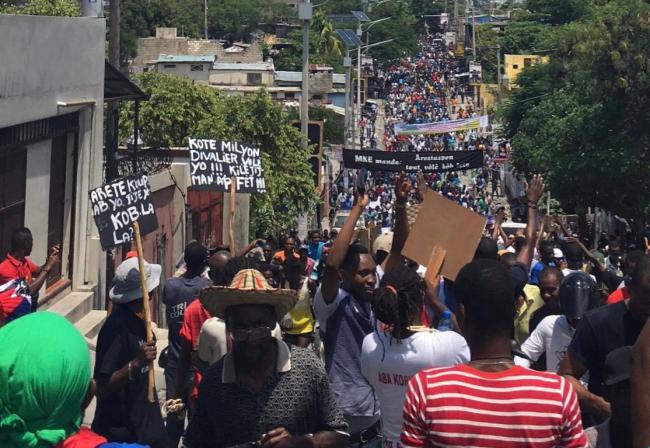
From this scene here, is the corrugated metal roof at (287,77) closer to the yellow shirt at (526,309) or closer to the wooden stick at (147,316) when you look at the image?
the yellow shirt at (526,309)

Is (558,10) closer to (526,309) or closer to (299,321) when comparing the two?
(526,309)

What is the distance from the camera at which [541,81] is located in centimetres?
5850

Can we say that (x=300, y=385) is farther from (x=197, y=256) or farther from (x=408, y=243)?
(x=197, y=256)

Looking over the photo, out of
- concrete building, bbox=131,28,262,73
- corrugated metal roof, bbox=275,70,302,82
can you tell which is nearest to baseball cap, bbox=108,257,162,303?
corrugated metal roof, bbox=275,70,302,82

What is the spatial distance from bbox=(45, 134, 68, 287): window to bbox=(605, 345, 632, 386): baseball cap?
10.1 meters

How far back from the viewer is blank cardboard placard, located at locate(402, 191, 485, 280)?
6.91 metres

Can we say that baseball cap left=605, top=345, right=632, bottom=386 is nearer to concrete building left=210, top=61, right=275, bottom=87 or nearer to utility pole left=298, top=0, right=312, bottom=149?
utility pole left=298, top=0, right=312, bottom=149

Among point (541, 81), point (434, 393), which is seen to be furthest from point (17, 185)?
point (541, 81)

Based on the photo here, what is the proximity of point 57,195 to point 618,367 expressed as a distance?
35.2 ft

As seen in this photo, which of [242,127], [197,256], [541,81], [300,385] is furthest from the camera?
[541,81]

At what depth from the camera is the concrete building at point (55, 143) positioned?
11953mm

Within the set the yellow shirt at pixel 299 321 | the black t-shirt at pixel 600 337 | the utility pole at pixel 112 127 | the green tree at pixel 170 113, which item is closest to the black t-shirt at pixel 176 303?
the yellow shirt at pixel 299 321

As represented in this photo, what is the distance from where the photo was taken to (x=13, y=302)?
6.35 m

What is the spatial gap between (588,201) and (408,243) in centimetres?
2612
